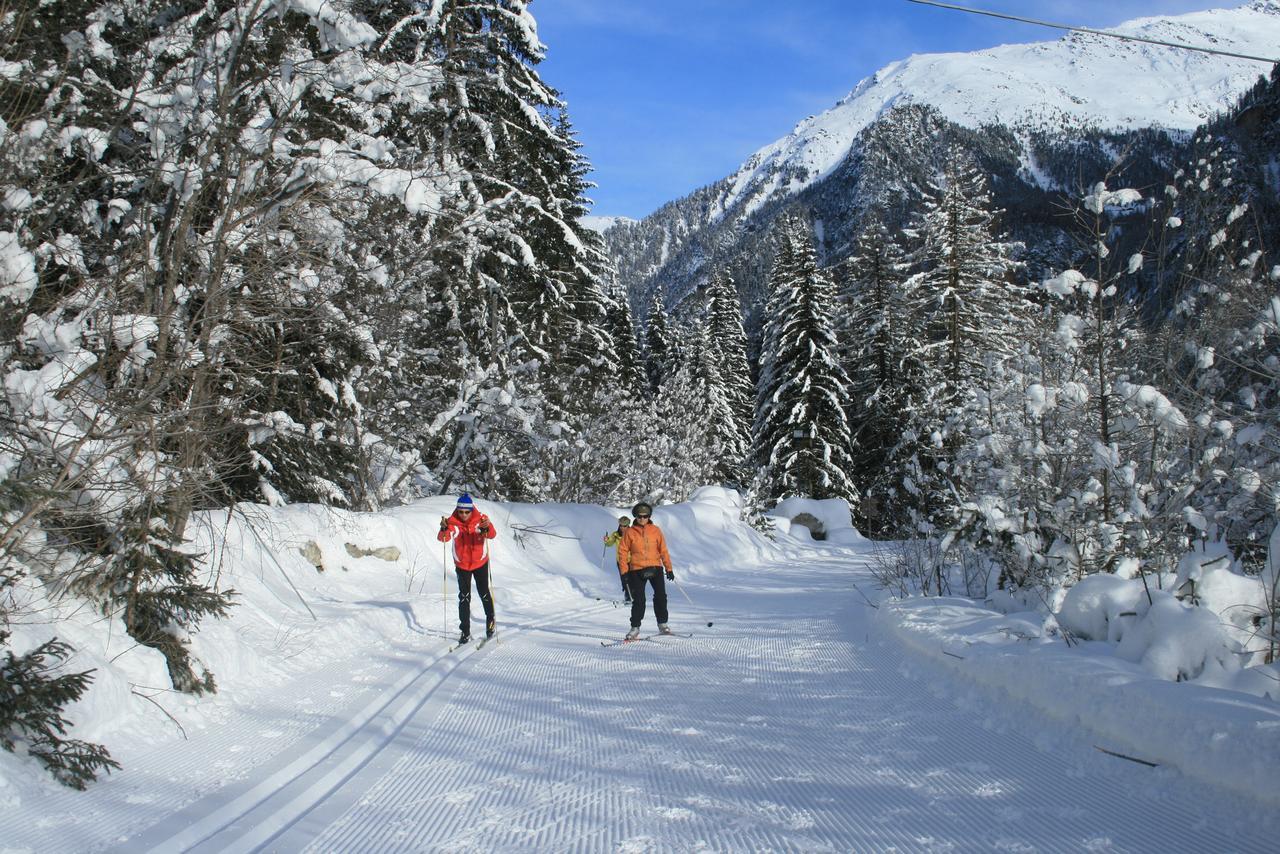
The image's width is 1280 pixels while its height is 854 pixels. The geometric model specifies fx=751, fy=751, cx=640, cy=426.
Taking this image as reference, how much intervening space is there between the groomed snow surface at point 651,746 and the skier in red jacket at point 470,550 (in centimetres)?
66

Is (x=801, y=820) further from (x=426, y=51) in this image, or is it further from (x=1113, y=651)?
(x=426, y=51)

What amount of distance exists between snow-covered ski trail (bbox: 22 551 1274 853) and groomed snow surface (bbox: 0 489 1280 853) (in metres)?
0.02

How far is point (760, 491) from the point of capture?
30.7 metres

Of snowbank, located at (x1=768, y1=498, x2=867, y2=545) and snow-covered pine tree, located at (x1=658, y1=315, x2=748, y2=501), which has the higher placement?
snow-covered pine tree, located at (x1=658, y1=315, x2=748, y2=501)

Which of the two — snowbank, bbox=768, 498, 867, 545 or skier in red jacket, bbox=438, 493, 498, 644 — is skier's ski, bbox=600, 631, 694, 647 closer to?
skier in red jacket, bbox=438, 493, 498, 644

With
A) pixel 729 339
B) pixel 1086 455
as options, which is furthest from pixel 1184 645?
pixel 729 339

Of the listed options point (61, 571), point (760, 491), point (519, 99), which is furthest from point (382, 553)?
point (760, 491)

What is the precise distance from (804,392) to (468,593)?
25444 millimetres

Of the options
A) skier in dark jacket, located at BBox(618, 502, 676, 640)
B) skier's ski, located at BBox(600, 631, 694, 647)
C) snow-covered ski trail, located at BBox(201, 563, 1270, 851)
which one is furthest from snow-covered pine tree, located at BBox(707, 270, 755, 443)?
snow-covered ski trail, located at BBox(201, 563, 1270, 851)

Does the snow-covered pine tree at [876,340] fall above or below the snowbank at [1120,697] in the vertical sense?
above

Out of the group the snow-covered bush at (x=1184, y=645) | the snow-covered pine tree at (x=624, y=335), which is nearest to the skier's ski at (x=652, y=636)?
the snow-covered bush at (x=1184, y=645)

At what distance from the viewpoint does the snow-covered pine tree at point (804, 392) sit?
107 ft

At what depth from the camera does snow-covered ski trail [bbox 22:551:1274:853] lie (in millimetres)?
3523

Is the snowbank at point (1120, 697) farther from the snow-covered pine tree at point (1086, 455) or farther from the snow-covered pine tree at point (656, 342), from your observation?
the snow-covered pine tree at point (656, 342)
